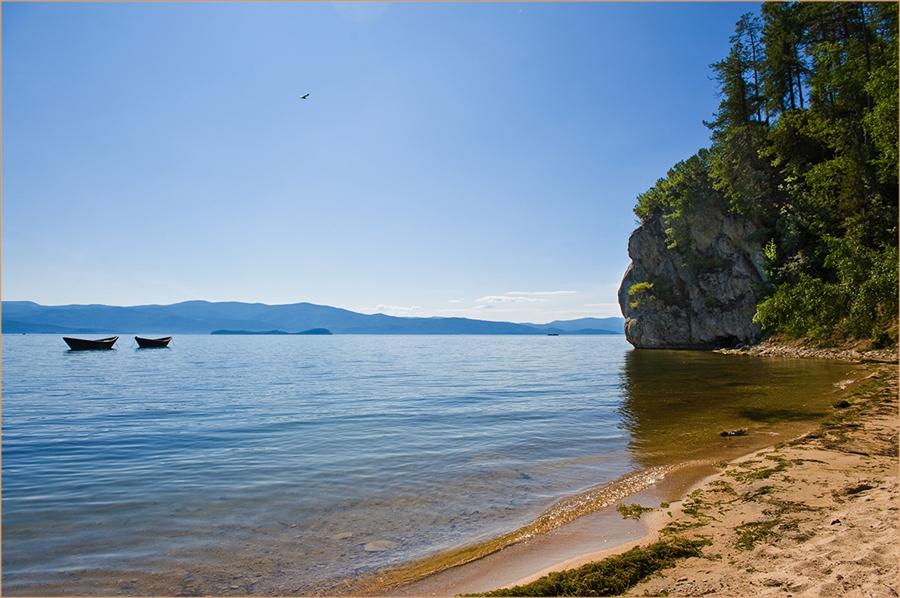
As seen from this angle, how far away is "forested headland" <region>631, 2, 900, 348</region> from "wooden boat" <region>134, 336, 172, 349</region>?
89404 mm

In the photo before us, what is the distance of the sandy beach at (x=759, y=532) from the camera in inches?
179

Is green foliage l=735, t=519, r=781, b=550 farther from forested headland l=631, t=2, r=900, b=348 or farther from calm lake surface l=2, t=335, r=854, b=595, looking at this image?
forested headland l=631, t=2, r=900, b=348

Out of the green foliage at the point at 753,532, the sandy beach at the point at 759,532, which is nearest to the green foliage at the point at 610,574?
the sandy beach at the point at 759,532

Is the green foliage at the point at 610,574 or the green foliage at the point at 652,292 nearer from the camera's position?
the green foliage at the point at 610,574

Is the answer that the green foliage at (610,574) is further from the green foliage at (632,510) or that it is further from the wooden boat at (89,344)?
the wooden boat at (89,344)

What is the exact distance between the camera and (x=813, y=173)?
35.3m

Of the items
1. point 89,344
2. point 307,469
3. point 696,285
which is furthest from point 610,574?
point 89,344

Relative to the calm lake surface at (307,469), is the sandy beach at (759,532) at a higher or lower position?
higher

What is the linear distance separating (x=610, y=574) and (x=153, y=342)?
106778mm

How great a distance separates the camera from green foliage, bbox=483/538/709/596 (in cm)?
500

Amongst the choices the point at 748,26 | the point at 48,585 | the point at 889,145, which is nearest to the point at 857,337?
the point at 889,145

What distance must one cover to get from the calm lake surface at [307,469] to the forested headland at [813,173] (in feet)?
17.8

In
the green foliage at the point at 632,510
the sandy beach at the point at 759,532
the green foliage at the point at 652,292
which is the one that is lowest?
the green foliage at the point at 632,510

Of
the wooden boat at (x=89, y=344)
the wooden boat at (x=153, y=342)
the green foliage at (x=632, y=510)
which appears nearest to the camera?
the green foliage at (x=632, y=510)
